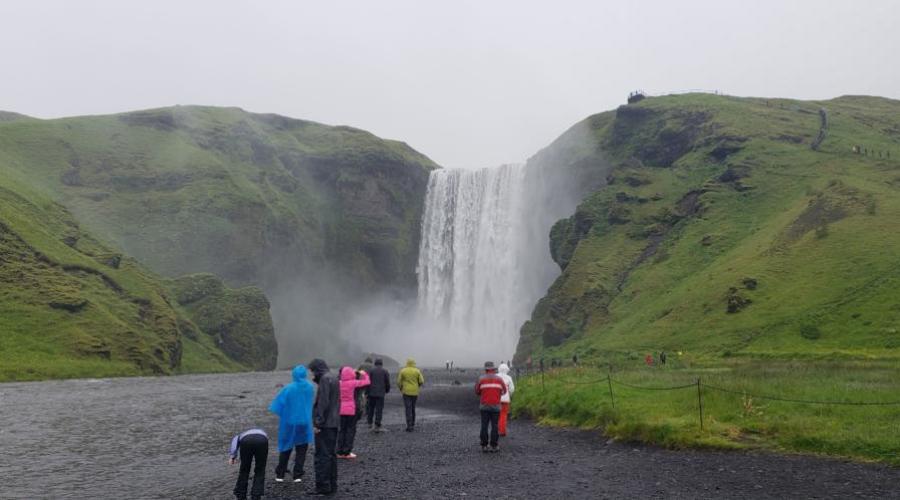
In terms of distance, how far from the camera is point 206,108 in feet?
640

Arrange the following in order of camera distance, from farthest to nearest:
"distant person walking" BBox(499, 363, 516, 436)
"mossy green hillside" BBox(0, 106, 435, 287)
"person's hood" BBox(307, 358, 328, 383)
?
"mossy green hillside" BBox(0, 106, 435, 287), "distant person walking" BBox(499, 363, 516, 436), "person's hood" BBox(307, 358, 328, 383)

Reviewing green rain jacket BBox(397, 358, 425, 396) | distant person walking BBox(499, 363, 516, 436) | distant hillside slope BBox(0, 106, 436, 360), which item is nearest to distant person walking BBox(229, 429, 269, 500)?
distant person walking BBox(499, 363, 516, 436)

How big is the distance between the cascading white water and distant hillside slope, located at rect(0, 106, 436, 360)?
29026 mm

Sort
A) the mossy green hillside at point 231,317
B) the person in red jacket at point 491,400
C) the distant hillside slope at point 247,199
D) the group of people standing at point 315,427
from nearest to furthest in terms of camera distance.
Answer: the group of people standing at point 315,427, the person in red jacket at point 491,400, the mossy green hillside at point 231,317, the distant hillside slope at point 247,199

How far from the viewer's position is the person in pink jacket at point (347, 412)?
18.9 meters

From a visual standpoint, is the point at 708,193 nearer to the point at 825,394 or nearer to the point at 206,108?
the point at 825,394

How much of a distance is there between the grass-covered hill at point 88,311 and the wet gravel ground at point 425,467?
4711cm

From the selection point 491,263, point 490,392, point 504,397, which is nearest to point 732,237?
point 491,263

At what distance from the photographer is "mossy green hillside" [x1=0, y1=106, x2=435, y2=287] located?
435 ft

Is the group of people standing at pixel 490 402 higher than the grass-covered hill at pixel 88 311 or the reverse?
the reverse

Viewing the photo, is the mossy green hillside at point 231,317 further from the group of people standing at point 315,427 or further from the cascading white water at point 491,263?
the group of people standing at point 315,427

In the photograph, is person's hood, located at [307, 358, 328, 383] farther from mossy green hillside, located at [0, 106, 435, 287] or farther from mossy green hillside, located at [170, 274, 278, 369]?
mossy green hillside, located at [0, 106, 435, 287]

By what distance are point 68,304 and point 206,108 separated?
4880 inches

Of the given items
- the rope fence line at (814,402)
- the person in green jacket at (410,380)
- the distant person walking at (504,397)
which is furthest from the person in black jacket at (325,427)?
the rope fence line at (814,402)
